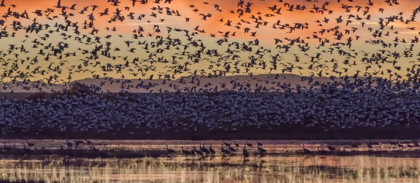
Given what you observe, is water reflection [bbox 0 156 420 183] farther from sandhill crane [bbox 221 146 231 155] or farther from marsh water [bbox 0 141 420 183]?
sandhill crane [bbox 221 146 231 155]

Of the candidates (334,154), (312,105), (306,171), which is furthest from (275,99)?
(306,171)

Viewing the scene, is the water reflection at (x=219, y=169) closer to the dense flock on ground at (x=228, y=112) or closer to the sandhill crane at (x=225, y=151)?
the sandhill crane at (x=225, y=151)

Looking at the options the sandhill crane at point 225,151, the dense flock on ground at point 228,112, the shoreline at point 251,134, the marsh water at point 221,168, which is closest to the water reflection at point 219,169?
the marsh water at point 221,168

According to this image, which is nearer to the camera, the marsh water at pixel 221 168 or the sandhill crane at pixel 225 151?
the marsh water at pixel 221 168

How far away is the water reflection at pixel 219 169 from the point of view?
164 ft

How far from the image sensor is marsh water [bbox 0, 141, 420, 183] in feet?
164

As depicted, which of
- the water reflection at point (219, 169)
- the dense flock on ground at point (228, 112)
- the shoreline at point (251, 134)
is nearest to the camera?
the water reflection at point (219, 169)

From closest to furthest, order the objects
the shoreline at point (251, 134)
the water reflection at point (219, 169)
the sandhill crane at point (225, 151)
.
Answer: the water reflection at point (219, 169)
the sandhill crane at point (225, 151)
the shoreline at point (251, 134)

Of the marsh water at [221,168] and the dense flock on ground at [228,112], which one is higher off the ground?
the dense flock on ground at [228,112]

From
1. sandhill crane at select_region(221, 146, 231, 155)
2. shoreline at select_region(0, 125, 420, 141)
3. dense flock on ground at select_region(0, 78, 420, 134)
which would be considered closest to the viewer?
sandhill crane at select_region(221, 146, 231, 155)

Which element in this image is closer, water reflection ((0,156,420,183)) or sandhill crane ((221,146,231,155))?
water reflection ((0,156,420,183))

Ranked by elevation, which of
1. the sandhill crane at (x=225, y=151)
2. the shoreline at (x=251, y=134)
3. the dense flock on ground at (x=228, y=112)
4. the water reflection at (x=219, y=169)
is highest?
the dense flock on ground at (x=228, y=112)

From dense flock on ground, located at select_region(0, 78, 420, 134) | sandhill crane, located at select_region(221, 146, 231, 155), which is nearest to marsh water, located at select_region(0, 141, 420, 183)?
sandhill crane, located at select_region(221, 146, 231, 155)

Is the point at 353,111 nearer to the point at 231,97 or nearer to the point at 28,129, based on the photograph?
the point at 231,97
